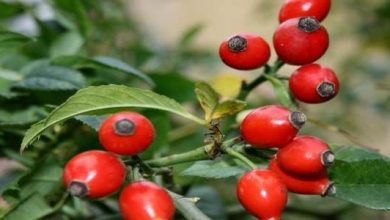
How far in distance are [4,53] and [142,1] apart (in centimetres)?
333

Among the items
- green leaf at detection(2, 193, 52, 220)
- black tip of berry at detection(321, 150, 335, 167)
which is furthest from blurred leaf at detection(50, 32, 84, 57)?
black tip of berry at detection(321, 150, 335, 167)

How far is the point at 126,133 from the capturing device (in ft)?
1.44

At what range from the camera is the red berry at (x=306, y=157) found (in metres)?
0.46

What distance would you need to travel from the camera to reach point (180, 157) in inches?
19.8

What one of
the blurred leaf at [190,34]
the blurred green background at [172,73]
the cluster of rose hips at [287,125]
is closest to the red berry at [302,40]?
the cluster of rose hips at [287,125]

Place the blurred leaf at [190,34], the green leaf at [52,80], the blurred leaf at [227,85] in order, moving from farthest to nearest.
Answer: the blurred leaf at [190,34] < the blurred leaf at [227,85] < the green leaf at [52,80]

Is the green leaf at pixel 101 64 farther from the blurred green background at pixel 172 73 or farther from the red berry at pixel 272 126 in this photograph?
the red berry at pixel 272 126

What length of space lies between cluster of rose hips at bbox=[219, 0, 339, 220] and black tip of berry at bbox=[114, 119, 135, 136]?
9 cm

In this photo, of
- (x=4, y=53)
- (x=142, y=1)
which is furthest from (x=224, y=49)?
(x=142, y=1)

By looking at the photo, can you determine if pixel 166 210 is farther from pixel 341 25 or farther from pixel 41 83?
pixel 341 25

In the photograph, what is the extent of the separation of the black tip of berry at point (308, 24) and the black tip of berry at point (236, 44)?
0.18 ft

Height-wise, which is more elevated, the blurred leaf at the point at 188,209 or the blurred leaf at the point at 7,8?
the blurred leaf at the point at 7,8

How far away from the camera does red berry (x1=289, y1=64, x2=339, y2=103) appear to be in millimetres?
519

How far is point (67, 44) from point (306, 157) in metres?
0.48
